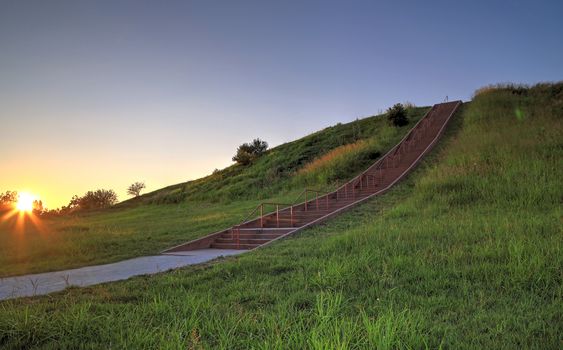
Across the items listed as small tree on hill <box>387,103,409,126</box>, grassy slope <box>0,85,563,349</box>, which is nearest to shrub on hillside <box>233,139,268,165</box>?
small tree on hill <box>387,103,409,126</box>

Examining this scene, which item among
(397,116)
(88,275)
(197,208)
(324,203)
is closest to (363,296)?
(88,275)

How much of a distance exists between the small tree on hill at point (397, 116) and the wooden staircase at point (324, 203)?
202cm

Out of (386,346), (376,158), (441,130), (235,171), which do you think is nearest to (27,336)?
(386,346)

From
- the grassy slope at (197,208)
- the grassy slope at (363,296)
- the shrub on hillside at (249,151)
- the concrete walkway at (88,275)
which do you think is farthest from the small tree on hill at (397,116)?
the concrete walkway at (88,275)

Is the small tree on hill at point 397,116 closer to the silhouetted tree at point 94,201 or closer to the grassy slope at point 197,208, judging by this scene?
the grassy slope at point 197,208

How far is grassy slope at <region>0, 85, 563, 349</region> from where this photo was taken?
4.18 m

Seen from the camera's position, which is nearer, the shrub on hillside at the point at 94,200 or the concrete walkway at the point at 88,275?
the concrete walkway at the point at 88,275

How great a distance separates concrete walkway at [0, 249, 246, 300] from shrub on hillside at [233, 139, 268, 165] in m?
24.9

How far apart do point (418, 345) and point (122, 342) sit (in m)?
2.61

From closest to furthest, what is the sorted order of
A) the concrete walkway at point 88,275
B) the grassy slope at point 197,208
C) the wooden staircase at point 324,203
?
the concrete walkway at point 88,275, the grassy slope at point 197,208, the wooden staircase at point 324,203

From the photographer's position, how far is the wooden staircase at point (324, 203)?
45.5 feet

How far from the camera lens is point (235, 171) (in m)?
34.6

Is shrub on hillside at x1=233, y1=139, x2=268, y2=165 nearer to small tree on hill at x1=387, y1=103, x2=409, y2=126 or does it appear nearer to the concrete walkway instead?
small tree on hill at x1=387, y1=103, x2=409, y2=126

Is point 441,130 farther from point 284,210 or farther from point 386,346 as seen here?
point 386,346
